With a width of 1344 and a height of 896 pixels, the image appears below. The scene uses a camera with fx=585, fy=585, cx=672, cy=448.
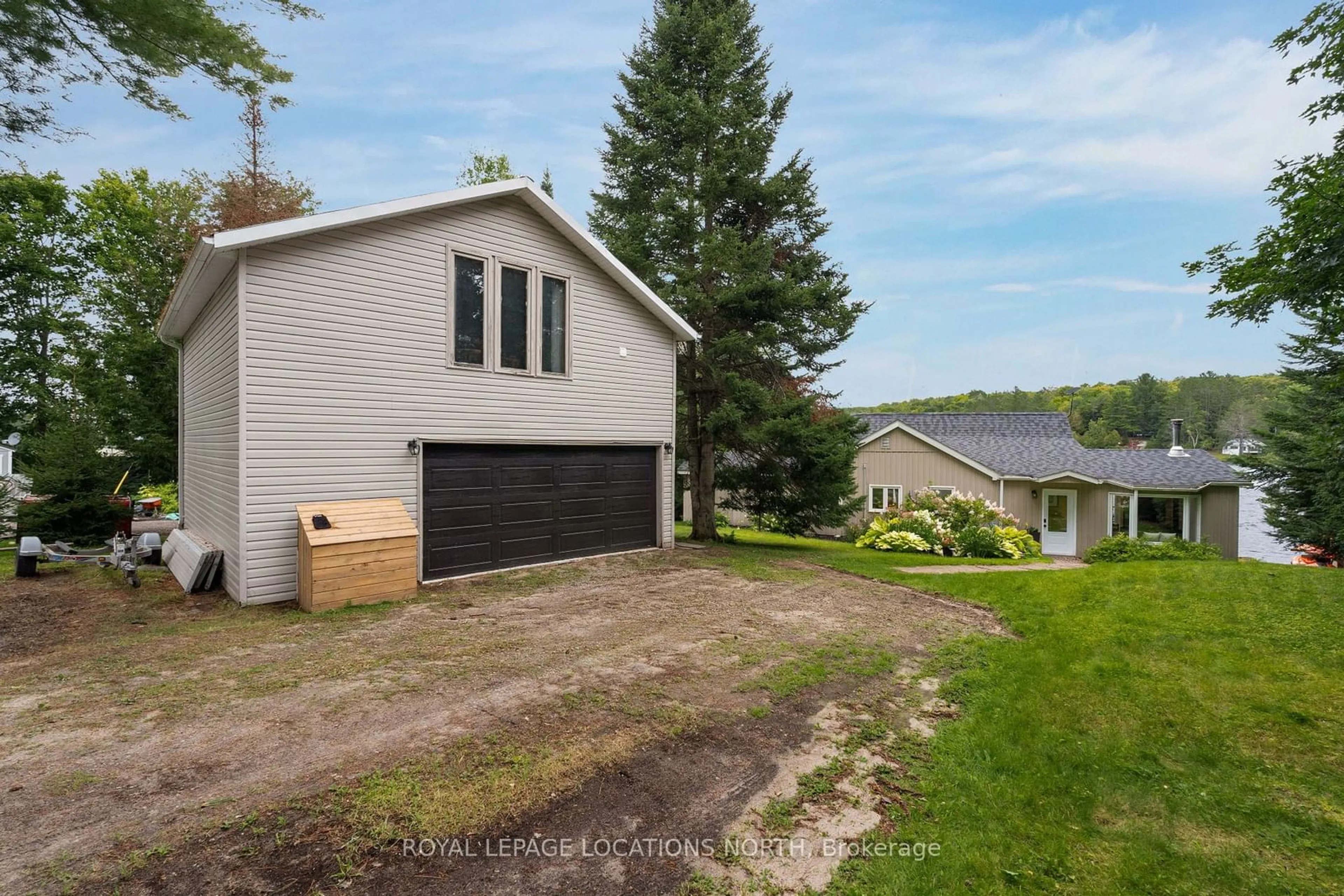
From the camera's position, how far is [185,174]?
18.7 metres

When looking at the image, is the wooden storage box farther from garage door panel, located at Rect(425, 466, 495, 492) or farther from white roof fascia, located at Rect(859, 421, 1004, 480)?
white roof fascia, located at Rect(859, 421, 1004, 480)

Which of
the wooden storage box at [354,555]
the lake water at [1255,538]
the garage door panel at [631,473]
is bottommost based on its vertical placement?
the lake water at [1255,538]

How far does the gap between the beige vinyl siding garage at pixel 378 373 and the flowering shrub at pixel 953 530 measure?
865 centimetres

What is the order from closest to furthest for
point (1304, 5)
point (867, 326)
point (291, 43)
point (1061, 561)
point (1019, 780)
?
point (1019, 780) < point (1304, 5) < point (291, 43) < point (867, 326) < point (1061, 561)

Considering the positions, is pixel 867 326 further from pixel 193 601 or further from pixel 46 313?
pixel 46 313

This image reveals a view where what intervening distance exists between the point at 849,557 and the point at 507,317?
8.46 m

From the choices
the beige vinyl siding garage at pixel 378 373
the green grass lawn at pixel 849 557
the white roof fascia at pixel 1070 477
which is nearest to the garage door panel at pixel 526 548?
the beige vinyl siding garage at pixel 378 373

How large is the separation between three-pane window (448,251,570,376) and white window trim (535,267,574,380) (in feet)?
0.04

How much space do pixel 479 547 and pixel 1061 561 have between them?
58.7 feet

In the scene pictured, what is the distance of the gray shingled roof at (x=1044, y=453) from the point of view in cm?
1966

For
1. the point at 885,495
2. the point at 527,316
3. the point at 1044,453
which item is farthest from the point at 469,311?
the point at 1044,453

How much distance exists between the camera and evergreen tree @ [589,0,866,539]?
12.5 metres

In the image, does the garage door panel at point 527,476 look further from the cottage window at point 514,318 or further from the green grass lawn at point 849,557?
the green grass lawn at point 849,557

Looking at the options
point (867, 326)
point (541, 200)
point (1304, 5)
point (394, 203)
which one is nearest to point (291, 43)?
point (394, 203)
